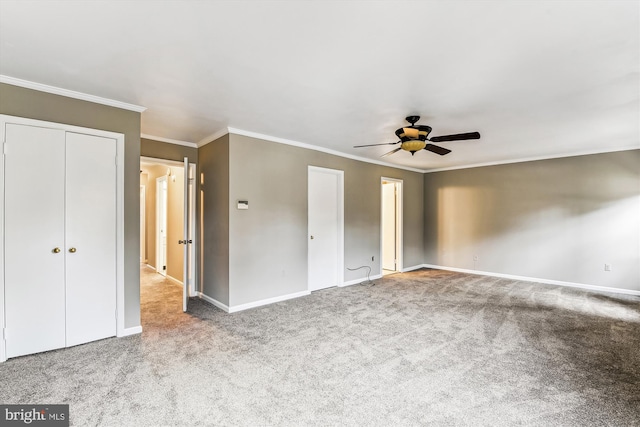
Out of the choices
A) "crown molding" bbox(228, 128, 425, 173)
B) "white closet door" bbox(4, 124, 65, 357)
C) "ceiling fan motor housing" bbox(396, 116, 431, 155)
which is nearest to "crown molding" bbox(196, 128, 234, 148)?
"crown molding" bbox(228, 128, 425, 173)

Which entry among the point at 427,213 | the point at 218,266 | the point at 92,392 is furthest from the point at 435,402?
the point at 427,213

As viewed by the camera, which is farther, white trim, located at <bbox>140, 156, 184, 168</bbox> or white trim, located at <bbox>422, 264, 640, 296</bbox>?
white trim, located at <bbox>422, 264, 640, 296</bbox>

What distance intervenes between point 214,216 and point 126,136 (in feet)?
5.06

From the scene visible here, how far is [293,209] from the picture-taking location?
4.74 metres

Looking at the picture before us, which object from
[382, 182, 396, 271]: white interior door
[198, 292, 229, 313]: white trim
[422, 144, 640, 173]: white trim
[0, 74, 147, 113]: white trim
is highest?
[0, 74, 147, 113]: white trim

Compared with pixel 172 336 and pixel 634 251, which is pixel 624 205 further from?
pixel 172 336

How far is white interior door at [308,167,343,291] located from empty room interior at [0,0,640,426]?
0.14 feet

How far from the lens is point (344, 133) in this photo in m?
4.29

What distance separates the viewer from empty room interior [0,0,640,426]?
194 cm

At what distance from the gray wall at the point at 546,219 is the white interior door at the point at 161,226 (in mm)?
6199

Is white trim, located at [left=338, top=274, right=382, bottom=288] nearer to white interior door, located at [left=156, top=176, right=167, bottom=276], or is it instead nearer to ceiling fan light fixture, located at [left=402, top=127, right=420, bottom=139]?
ceiling fan light fixture, located at [left=402, top=127, right=420, bottom=139]

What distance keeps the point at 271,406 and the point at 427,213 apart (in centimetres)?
641

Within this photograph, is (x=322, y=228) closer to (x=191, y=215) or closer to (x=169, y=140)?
(x=191, y=215)

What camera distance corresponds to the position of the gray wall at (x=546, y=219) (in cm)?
507
